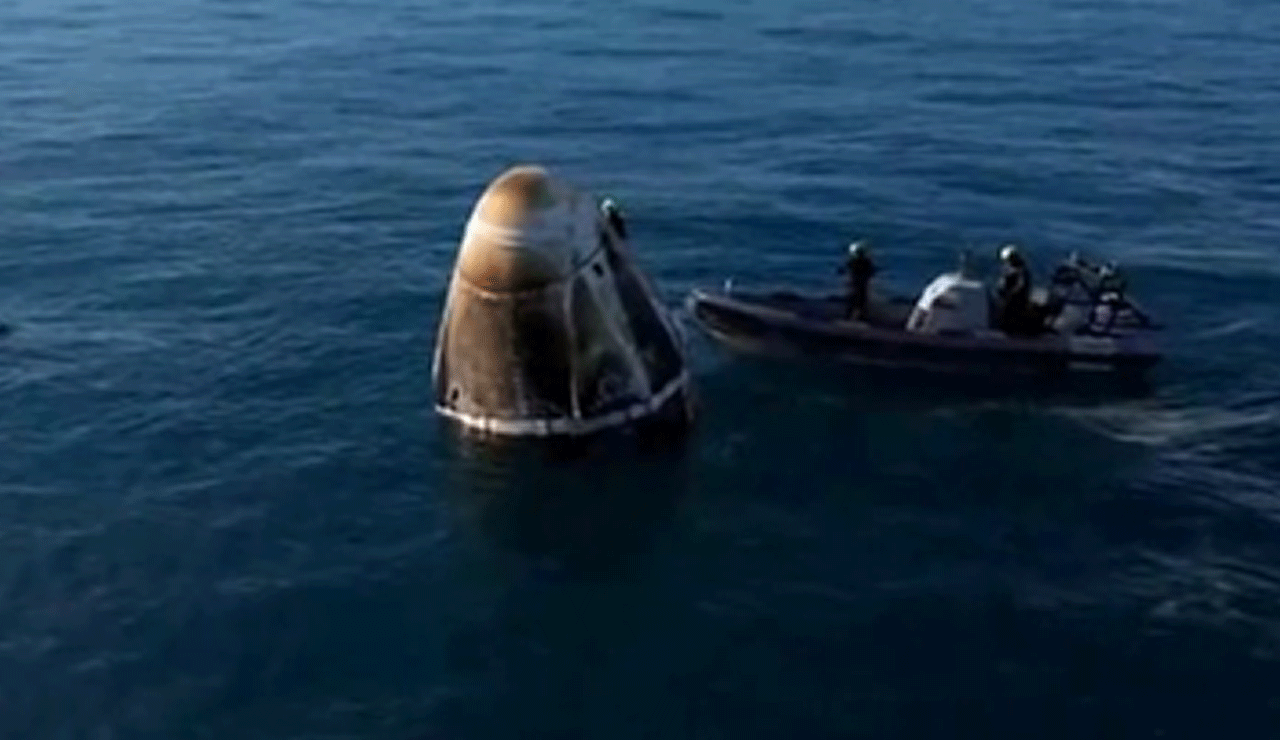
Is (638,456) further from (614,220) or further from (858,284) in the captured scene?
(858,284)

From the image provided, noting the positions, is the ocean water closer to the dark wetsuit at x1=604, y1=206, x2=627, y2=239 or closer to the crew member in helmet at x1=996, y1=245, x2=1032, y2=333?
the crew member in helmet at x1=996, y1=245, x2=1032, y2=333

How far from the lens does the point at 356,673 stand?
31.9 m

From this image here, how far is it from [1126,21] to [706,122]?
25274 mm

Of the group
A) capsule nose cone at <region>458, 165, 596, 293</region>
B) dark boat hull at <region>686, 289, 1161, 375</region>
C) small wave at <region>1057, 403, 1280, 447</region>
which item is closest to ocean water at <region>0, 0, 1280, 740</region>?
small wave at <region>1057, 403, 1280, 447</region>

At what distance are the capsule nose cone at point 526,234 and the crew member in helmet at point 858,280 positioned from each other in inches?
331

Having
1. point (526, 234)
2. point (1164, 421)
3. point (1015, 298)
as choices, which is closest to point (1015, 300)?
point (1015, 298)

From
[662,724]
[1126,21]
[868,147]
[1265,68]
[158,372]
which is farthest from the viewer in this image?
[1126,21]

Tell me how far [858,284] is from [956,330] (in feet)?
8.45

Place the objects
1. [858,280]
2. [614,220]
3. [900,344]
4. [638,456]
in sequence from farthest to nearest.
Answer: [858,280] → [900,344] → [614,220] → [638,456]

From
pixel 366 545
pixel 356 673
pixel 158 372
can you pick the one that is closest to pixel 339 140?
pixel 158 372

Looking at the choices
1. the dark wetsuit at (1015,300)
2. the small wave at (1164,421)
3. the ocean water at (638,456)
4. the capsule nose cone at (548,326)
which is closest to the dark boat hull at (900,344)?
the dark wetsuit at (1015,300)

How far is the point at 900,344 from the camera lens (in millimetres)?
42750

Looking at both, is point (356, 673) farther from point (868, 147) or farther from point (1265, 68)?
point (1265, 68)

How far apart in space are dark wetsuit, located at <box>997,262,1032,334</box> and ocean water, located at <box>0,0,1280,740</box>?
208 centimetres
